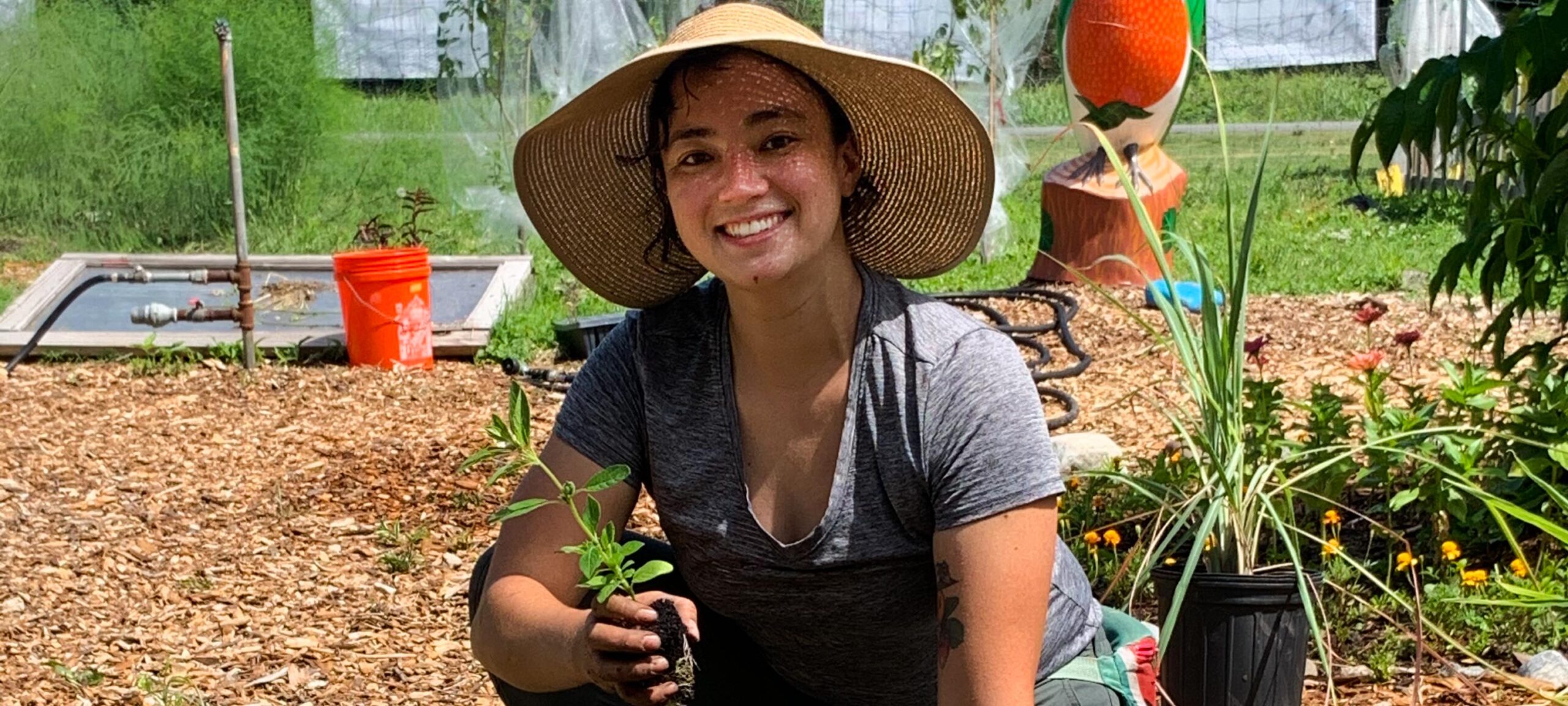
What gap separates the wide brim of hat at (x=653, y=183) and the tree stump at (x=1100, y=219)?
4.80 metres

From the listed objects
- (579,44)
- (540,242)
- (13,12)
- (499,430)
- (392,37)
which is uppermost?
→ (13,12)

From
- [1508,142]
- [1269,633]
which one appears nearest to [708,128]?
[1269,633]

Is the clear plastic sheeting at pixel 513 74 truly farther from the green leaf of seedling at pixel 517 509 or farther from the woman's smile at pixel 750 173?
the green leaf of seedling at pixel 517 509

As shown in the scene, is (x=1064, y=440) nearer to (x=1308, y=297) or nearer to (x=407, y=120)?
(x=1308, y=297)

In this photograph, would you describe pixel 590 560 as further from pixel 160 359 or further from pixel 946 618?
pixel 160 359

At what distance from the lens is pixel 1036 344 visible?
5.82m

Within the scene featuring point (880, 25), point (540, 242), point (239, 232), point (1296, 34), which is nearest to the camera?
point (239, 232)

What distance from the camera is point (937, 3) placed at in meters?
9.47

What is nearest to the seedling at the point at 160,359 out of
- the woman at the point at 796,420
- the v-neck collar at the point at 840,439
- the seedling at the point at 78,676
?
the seedling at the point at 78,676

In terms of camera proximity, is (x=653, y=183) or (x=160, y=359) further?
(x=160, y=359)

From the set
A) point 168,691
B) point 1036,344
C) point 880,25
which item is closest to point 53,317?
point 168,691

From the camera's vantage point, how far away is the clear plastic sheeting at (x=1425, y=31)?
11.3 meters

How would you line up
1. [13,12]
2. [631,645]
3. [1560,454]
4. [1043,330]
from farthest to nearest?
[13,12]
[1043,330]
[1560,454]
[631,645]

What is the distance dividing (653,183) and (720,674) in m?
0.66
